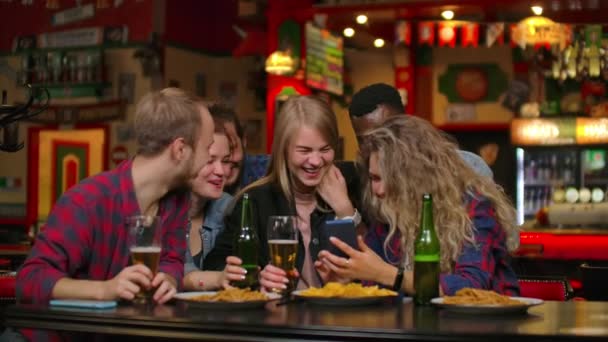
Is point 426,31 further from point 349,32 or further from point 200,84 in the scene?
point 200,84

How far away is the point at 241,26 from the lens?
41.2 ft

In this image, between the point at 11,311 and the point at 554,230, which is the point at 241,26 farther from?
the point at 11,311

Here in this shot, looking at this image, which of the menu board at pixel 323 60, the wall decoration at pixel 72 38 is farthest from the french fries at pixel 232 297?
the wall decoration at pixel 72 38

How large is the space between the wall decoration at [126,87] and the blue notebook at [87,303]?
9952mm

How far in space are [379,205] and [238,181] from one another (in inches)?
46.6

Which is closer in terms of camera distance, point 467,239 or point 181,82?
point 467,239

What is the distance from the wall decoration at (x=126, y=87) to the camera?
1255 centimetres

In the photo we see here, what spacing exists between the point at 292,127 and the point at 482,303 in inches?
49.6

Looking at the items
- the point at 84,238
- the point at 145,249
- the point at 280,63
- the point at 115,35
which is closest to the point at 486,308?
the point at 145,249

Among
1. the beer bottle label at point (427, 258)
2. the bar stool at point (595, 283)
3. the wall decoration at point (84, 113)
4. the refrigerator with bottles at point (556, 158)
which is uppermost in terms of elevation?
the wall decoration at point (84, 113)

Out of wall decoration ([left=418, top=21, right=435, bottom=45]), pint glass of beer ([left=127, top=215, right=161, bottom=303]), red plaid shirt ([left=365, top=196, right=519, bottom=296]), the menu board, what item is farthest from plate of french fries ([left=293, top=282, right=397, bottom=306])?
wall decoration ([left=418, top=21, right=435, bottom=45])

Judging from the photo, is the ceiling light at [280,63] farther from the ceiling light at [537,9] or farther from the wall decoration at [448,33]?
the ceiling light at [537,9]

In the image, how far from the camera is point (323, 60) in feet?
36.9

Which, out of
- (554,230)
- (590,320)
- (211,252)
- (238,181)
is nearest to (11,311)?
(211,252)
